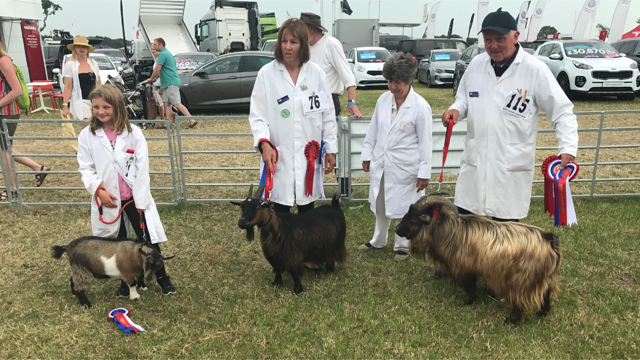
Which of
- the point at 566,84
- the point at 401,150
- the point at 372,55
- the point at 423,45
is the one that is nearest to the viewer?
the point at 401,150

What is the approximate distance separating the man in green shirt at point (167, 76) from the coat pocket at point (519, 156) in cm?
817

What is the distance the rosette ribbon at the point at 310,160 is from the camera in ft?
11.6

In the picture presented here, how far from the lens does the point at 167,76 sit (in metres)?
9.89

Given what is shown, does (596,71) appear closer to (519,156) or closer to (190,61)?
(519,156)

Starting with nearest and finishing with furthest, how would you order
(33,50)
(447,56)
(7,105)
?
(7,105), (33,50), (447,56)

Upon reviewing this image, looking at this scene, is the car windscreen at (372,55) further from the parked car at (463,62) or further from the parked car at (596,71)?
the parked car at (596,71)

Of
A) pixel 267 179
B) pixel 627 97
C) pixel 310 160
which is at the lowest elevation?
pixel 627 97

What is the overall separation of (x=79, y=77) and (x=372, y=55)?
45.0 feet

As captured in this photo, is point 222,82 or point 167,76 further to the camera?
point 222,82

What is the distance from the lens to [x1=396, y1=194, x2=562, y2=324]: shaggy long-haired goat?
2.84 m

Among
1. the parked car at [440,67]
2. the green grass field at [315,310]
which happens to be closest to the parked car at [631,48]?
the parked car at [440,67]

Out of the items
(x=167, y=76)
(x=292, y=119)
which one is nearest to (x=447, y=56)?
(x=167, y=76)

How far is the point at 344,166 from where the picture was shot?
586 cm

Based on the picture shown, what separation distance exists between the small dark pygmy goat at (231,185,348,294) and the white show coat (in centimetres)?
25
